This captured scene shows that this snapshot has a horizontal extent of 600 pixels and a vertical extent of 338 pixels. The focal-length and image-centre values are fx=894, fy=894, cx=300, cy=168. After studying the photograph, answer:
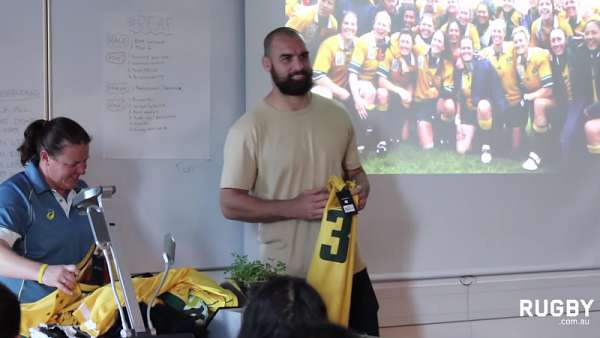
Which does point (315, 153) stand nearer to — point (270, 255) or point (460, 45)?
point (270, 255)

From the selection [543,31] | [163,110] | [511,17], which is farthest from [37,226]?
[543,31]

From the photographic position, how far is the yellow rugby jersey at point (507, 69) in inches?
178

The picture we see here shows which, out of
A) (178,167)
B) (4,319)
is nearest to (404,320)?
(178,167)

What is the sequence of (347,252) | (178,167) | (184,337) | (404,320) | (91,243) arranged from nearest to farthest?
1. (184,337)
2. (91,243)
3. (347,252)
4. (178,167)
5. (404,320)

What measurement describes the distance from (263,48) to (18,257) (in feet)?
4.97

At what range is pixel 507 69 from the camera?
455 centimetres

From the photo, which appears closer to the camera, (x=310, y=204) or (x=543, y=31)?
(x=310, y=204)

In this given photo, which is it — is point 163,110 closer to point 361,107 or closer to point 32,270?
point 361,107

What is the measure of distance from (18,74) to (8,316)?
6.71 ft

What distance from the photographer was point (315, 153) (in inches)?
145

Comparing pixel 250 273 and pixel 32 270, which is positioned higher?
pixel 32 270

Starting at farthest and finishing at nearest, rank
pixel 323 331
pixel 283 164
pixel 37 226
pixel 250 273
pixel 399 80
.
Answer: pixel 399 80 < pixel 283 164 < pixel 250 273 < pixel 37 226 < pixel 323 331

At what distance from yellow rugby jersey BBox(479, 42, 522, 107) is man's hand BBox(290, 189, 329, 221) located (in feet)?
4.78

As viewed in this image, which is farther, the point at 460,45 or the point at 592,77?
the point at 592,77
